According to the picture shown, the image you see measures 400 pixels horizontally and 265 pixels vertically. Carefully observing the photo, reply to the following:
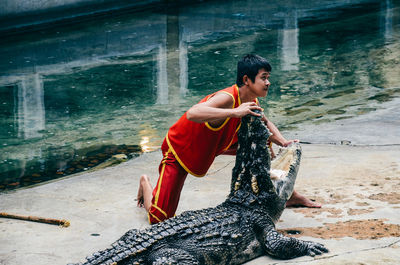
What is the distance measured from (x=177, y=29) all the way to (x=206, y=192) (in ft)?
26.9

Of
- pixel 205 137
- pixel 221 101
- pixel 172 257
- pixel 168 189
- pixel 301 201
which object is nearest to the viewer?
pixel 172 257

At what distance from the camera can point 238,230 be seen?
356cm

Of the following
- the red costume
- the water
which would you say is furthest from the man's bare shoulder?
the water

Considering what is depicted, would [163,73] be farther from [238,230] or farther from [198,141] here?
[238,230]

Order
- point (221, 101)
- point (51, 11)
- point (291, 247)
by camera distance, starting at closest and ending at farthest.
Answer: point (291, 247)
point (221, 101)
point (51, 11)

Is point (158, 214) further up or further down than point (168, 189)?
further down

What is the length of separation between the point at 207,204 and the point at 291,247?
1.05m

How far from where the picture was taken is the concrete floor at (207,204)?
3641 mm

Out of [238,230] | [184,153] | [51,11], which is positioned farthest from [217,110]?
[51,11]

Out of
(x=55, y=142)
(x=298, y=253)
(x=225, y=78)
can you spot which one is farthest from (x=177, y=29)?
(x=298, y=253)

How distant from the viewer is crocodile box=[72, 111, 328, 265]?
10.7 feet

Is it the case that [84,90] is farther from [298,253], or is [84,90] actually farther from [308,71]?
[298,253]

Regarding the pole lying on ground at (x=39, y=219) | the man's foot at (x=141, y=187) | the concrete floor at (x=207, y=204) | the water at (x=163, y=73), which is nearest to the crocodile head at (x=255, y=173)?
the concrete floor at (x=207, y=204)

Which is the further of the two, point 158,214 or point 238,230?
point 158,214
